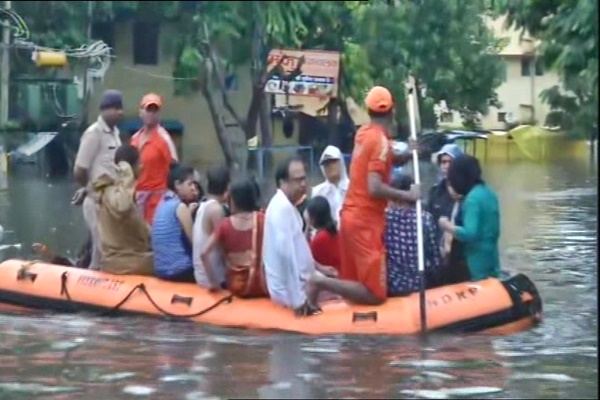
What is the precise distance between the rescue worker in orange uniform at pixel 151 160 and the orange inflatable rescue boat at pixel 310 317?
2.81ft

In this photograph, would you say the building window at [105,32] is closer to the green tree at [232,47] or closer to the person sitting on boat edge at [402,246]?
the green tree at [232,47]

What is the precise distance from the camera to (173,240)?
10.8 metres

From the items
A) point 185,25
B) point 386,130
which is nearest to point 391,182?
point 386,130

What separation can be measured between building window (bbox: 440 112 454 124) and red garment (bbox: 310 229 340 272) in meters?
2.55

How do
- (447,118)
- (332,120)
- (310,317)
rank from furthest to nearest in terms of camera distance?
(332,120) → (447,118) → (310,317)

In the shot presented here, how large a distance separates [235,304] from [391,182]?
1.33 meters

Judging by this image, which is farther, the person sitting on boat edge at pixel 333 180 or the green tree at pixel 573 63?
the person sitting on boat edge at pixel 333 180

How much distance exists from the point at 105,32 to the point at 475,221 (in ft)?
24.5

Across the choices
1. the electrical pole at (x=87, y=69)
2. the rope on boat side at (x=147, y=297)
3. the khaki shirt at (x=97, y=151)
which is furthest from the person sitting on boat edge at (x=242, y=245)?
the electrical pole at (x=87, y=69)

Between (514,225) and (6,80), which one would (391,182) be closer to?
(514,225)

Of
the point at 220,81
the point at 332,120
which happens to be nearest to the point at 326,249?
→ the point at 220,81

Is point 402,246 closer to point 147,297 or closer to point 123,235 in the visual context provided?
point 147,297

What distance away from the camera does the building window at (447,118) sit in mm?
12651

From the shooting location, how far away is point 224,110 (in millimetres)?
16516
